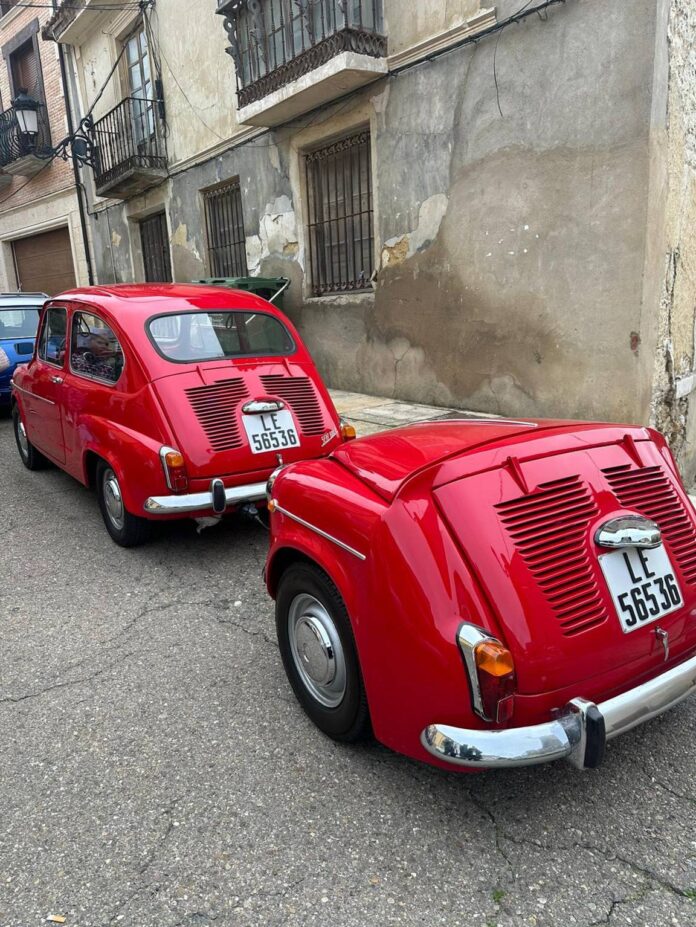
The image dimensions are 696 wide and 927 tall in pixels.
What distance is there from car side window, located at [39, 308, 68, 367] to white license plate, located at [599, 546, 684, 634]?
462cm

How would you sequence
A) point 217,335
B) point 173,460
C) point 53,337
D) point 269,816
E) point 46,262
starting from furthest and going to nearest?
point 46,262 → point 53,337 → point 217,335 → point 173,460 → point 269,816

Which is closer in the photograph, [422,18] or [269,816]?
[269,816]

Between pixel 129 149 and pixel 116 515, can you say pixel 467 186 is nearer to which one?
pixel 116 515

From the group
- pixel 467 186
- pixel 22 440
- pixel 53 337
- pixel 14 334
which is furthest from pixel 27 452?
pixel 467 186

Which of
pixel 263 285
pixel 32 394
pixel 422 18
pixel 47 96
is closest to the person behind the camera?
pixel 32 394

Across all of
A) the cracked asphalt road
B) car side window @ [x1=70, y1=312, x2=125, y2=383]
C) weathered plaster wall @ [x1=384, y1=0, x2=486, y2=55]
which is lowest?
the cracked asphalt road

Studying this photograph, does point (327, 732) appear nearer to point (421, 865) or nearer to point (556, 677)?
point (421, 865)

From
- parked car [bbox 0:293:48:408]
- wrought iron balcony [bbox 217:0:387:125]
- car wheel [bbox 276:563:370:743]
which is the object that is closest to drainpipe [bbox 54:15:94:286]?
parked car [bbox 0:293:48:408]

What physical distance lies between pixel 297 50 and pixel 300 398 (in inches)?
261

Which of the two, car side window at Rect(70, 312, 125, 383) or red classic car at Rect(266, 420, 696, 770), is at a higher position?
car side window at Rect(70, 312, 125, 383)

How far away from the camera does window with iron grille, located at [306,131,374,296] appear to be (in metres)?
8.64

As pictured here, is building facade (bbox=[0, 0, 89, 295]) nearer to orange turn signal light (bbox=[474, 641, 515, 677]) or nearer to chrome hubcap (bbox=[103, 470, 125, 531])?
chrome hubcap (bbox=[103, 470, 125, 531])

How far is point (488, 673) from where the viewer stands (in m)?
1.75

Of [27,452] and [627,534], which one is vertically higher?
[627,534]
